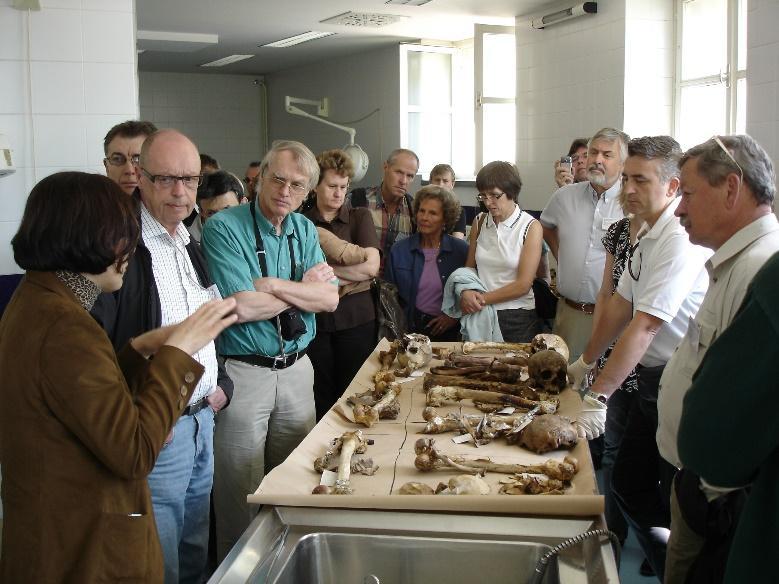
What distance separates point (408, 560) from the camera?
170 centimetres

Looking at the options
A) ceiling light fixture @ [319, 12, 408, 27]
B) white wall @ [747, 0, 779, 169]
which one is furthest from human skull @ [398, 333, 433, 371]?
ceiling light fixture @ [319, 12, 408, 27]

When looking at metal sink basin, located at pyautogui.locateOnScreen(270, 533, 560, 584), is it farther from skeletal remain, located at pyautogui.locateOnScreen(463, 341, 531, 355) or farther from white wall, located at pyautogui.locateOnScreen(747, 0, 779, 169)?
white wall, located at pyautogui.locateOnScreen(747, 0, 779, 169)

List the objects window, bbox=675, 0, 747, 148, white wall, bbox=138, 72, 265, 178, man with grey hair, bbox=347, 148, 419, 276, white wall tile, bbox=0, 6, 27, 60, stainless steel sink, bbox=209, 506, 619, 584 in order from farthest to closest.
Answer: white wall, bbox=138, 72, 265, 178, window, bbox=675, 0, 747, 148, man with grey hair, bbox=347, 148, 419, 276, white wall tile, bbox=0, 6, 27, 60, stainless steel sink, bbox=209, 506, 619, 584

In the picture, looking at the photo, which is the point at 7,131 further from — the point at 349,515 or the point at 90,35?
the point at 349,515

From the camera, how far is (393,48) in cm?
947

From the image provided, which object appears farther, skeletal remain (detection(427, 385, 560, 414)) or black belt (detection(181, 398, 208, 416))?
skeletal remain (detection(427, 385, 560, 414))

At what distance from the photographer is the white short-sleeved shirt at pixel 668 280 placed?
8.01 ft

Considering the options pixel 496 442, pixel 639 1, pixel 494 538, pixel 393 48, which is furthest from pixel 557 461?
pixel 393 48

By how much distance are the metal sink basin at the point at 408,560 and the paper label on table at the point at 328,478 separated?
25 centimetres

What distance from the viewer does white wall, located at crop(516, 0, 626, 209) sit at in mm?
6512

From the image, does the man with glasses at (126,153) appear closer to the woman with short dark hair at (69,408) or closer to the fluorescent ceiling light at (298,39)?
the woman with short dark hair at (69,408)

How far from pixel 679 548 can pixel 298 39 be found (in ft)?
27.2

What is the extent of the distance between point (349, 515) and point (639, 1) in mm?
5684

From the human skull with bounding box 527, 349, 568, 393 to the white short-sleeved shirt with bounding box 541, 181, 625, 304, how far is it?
1218mm
